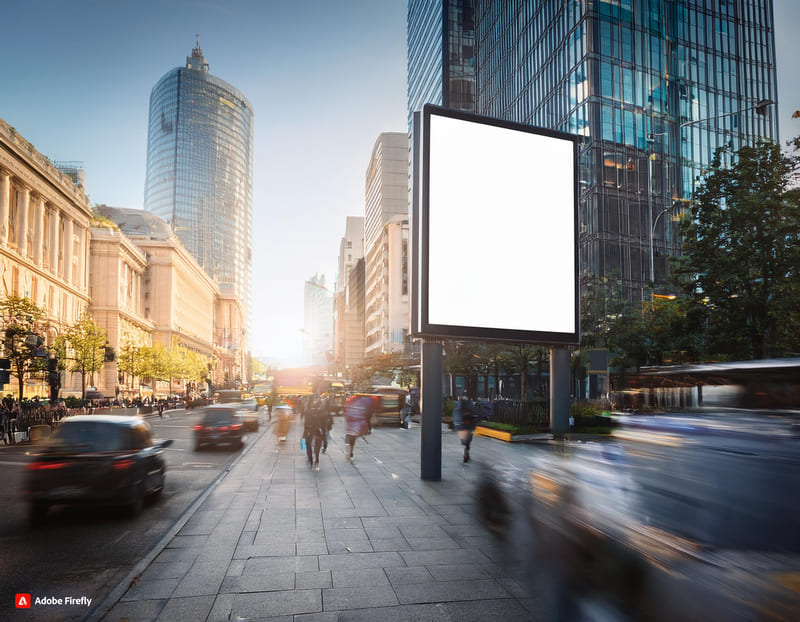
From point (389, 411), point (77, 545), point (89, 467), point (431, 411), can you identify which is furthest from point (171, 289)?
point (77, 545)

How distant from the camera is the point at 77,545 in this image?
815 cm

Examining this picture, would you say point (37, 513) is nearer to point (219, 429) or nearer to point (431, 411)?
point (431, 411)

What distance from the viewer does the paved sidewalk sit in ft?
18.4

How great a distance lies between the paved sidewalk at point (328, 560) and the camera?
18.4ft

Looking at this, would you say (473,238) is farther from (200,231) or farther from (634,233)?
(200,231)

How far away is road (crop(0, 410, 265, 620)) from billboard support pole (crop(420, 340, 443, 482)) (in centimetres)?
510

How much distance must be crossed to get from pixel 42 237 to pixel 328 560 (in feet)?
234

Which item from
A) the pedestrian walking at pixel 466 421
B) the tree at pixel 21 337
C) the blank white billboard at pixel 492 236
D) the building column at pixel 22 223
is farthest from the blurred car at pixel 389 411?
the building column at pixel 22 223

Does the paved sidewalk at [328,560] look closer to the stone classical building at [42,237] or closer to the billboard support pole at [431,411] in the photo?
the billboard support pole at [431,411]

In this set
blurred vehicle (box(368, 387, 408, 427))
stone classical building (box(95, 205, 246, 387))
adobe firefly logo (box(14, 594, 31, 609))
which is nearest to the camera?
adobe firefly logo (box(14, 594, 31, 609))

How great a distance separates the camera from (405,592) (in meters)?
6.11

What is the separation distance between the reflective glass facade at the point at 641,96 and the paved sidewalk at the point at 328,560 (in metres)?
43.2

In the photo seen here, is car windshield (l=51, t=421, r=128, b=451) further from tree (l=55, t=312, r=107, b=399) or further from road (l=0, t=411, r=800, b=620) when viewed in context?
tree (l=55, t=312, r=107, b=399)

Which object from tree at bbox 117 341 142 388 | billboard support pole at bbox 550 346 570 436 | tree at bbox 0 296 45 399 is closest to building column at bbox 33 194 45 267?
tree at bbox 117 341 142 388
